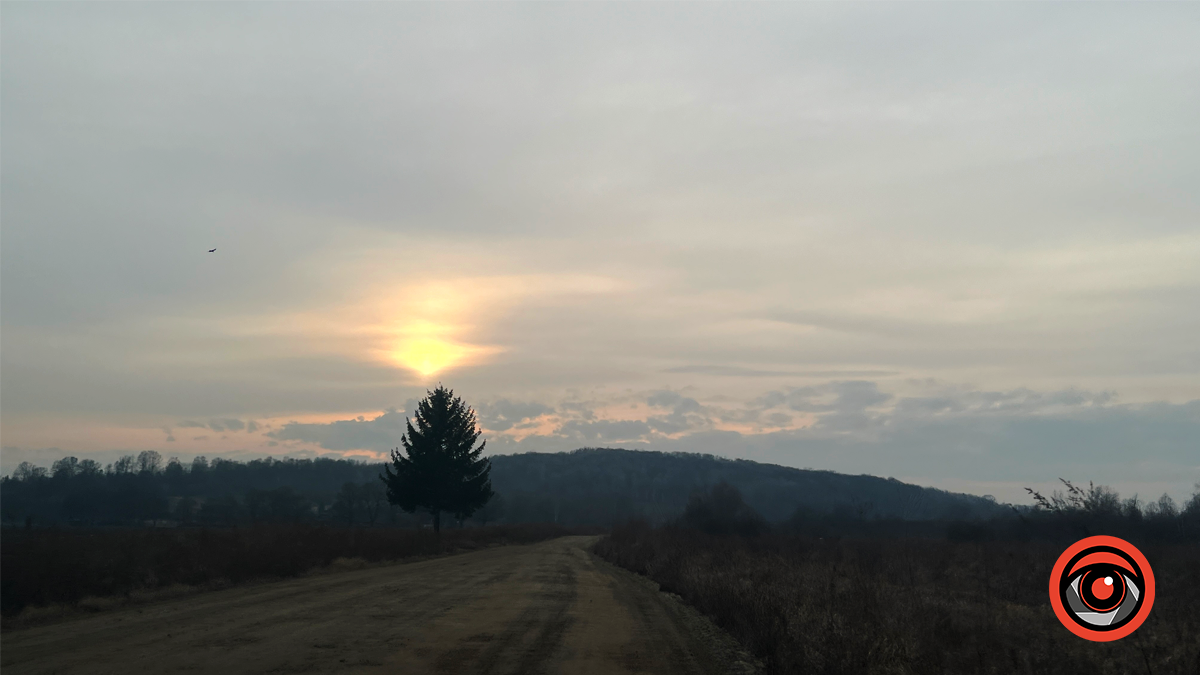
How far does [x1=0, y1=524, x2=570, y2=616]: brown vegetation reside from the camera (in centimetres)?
1812

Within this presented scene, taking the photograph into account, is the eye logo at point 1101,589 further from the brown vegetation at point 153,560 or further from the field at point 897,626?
the brown vegetation at point 153,560

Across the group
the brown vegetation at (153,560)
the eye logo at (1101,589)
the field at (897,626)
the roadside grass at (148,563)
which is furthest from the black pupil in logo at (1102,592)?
the brown vegetation at (153,560)

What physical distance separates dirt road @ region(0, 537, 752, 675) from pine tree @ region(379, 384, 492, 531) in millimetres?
32528

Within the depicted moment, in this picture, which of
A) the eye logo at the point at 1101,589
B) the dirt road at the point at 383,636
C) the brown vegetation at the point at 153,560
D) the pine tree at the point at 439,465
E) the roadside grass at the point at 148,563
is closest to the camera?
the eye logo at the point at 1101,589

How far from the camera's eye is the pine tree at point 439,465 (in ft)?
178

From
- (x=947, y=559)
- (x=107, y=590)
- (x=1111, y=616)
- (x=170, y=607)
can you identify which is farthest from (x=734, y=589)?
(x=947, y=559)

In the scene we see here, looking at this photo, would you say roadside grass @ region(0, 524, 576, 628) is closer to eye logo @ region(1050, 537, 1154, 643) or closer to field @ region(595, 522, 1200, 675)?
field @ region(595, 522, 1200, 675)

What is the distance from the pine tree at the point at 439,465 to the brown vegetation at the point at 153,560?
16169 mm

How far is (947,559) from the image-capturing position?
40031 mm

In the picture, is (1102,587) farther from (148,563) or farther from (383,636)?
(148,563)

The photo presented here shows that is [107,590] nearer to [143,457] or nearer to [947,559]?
[947,559]

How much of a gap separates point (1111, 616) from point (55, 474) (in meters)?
134

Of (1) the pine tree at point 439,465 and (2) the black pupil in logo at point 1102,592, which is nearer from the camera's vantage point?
(2) the black pupil in logo at point 1102,592

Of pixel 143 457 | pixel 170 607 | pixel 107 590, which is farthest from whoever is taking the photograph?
pixel 143 457
